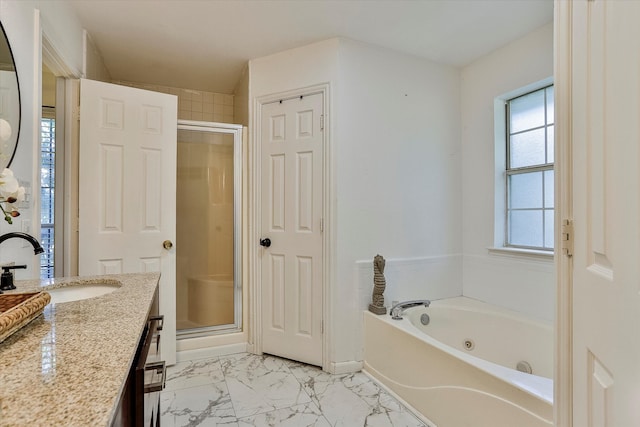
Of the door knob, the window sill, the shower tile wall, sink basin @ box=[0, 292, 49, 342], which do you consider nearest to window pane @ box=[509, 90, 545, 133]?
the window sill

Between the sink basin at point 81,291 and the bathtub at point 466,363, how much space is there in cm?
155

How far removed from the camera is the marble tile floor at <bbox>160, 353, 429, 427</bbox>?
1746mm

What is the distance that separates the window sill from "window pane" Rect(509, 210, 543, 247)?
0.08 m

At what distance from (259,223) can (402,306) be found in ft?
4.02

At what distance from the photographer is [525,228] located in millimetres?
2369

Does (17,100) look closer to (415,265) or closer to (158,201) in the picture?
(158,201)

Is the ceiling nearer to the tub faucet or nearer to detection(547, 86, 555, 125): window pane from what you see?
detection(547, 86, 555, 125): window pane

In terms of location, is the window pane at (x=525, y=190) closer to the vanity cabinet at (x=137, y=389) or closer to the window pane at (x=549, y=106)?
the window pane at (x=549, y=106)

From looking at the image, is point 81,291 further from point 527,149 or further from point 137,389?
point 527,149

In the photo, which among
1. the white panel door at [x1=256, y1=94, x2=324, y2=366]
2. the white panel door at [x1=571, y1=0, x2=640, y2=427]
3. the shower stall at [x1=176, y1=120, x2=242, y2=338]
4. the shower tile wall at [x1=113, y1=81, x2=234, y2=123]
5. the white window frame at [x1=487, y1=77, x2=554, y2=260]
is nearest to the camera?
the white panel door at [x1=571, y1=0, x2=640, y2=427]

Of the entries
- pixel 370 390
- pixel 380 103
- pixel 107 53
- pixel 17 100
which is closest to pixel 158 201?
pixel 17 100

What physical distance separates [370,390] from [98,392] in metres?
1.91

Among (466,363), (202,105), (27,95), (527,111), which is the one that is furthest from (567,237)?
(202,105)

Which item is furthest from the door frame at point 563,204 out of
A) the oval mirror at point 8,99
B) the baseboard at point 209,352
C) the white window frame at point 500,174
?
the baseboard at point 209,352
